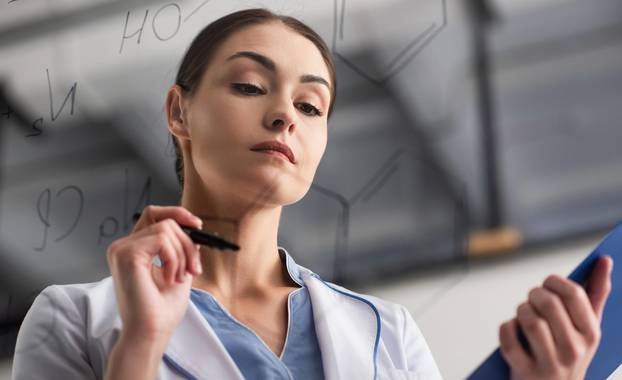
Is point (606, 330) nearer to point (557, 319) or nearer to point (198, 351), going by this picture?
point (557, 319)

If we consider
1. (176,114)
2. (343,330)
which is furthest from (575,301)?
(176,114)

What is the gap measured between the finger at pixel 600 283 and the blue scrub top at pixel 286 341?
15cm

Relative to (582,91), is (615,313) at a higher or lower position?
lower

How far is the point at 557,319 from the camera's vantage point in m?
0.46

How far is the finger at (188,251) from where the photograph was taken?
45cm

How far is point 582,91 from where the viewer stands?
486mm

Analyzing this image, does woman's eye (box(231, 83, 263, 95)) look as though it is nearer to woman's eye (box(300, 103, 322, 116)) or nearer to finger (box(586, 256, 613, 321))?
woman's eye (box(300, 103, 322, 116))

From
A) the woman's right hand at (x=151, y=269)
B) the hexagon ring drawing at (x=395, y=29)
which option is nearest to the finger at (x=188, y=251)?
the woman's right hand at (x=151, y=269)

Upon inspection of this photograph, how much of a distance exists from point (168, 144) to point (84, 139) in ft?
0.17

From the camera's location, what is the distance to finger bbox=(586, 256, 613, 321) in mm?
469

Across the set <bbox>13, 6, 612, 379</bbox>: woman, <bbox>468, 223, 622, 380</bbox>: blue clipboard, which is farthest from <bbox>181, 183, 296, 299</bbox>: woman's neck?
<bbox>468, 223, 622, 380</bbox>: blue clipboard

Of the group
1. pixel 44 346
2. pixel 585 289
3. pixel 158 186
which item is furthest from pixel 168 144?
pixel 585 289

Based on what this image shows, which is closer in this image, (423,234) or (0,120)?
(423,234)

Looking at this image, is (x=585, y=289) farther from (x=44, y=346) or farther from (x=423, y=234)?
(x=44, y=346)
